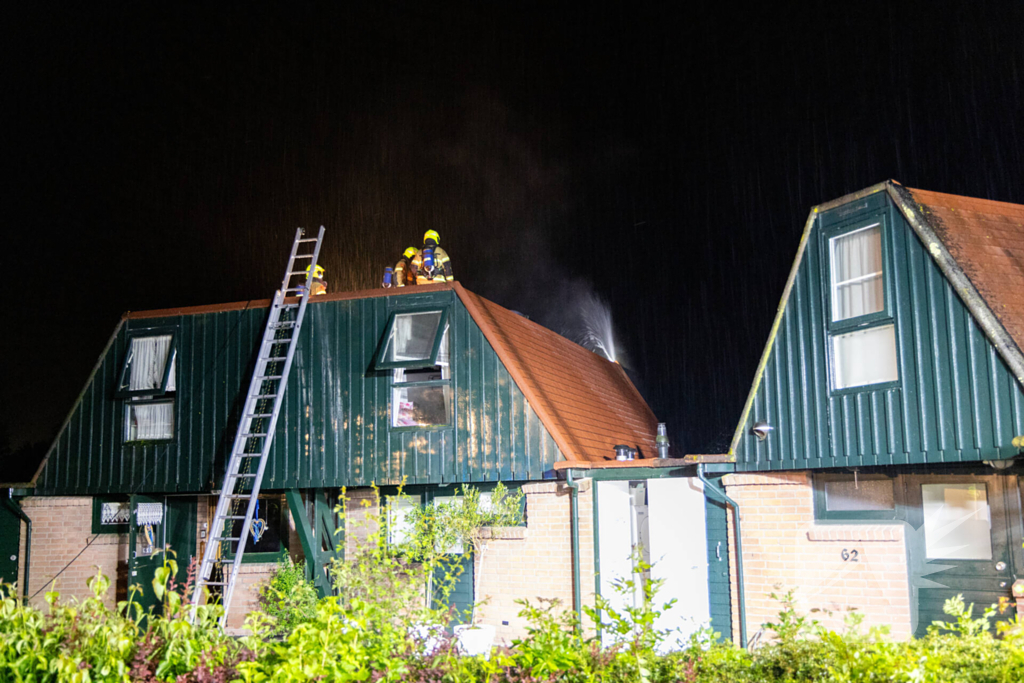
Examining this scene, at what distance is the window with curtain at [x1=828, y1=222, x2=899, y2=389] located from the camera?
385 inches

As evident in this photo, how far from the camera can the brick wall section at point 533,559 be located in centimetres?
1203

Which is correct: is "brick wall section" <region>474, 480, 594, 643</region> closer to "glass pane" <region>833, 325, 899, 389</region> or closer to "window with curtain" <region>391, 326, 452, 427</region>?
"window with curtain" <region>391, 326, 452, 427</region>

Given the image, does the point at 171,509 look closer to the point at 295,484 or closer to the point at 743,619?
the point at 295,484

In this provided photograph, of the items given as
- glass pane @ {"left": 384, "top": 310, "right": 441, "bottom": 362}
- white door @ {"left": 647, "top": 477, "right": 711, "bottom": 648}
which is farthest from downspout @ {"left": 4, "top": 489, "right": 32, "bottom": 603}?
white door @ {"left": 647, "top": 477, "right": 711, "bottom": 648}

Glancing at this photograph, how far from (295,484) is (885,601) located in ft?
27.3

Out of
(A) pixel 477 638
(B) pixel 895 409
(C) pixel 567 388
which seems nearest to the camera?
(B) pixel 895 409

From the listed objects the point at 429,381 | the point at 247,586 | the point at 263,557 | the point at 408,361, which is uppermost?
the point at 408,361

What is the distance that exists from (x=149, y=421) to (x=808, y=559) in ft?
34.6

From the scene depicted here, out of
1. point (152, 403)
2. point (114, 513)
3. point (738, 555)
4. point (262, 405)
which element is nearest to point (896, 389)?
point (738, 555)

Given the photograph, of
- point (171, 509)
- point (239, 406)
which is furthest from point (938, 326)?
point (171, 509)

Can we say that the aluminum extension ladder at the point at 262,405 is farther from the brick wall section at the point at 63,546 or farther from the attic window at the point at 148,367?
the brick wall section at the point at 63,546

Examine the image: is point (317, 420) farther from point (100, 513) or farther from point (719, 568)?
point (719, 568)

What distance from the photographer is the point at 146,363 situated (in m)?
14.9

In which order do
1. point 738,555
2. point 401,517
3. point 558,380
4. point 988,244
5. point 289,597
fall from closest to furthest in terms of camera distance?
1. point 988,244
2. point 738,555
3. point 289,597
4. point 401,517
5. point 558,380
